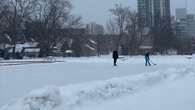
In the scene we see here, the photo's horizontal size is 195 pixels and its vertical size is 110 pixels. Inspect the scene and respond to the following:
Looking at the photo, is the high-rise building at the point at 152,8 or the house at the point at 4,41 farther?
the high-rise building at the point at 152,8

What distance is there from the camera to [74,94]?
11.5 m

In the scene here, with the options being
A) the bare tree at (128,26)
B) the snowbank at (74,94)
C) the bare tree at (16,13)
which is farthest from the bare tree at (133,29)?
the snowbank at (74,94)

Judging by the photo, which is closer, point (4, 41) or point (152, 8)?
point (4, 41)

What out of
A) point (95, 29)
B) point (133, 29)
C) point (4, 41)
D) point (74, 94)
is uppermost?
point (95, 29)

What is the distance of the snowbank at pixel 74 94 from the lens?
9953 millimetres

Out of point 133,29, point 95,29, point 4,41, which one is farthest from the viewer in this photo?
point 95,29

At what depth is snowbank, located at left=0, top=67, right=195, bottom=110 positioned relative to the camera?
995cm

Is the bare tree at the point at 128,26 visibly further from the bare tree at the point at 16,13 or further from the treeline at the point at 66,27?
the bare tree at the point at 16,13

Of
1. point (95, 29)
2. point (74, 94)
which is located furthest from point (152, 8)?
point (74, 94)

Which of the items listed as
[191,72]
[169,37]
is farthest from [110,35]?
[191,72]

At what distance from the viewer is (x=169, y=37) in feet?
343

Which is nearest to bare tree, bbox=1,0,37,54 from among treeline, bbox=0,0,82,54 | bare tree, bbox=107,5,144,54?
treeline, bbox=0,0,82,54

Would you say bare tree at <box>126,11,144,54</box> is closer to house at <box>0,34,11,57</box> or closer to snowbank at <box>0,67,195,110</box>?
house at <box>0,34,11,57</box>

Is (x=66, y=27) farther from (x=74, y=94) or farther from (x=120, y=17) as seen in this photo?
(x=74, y=94)
